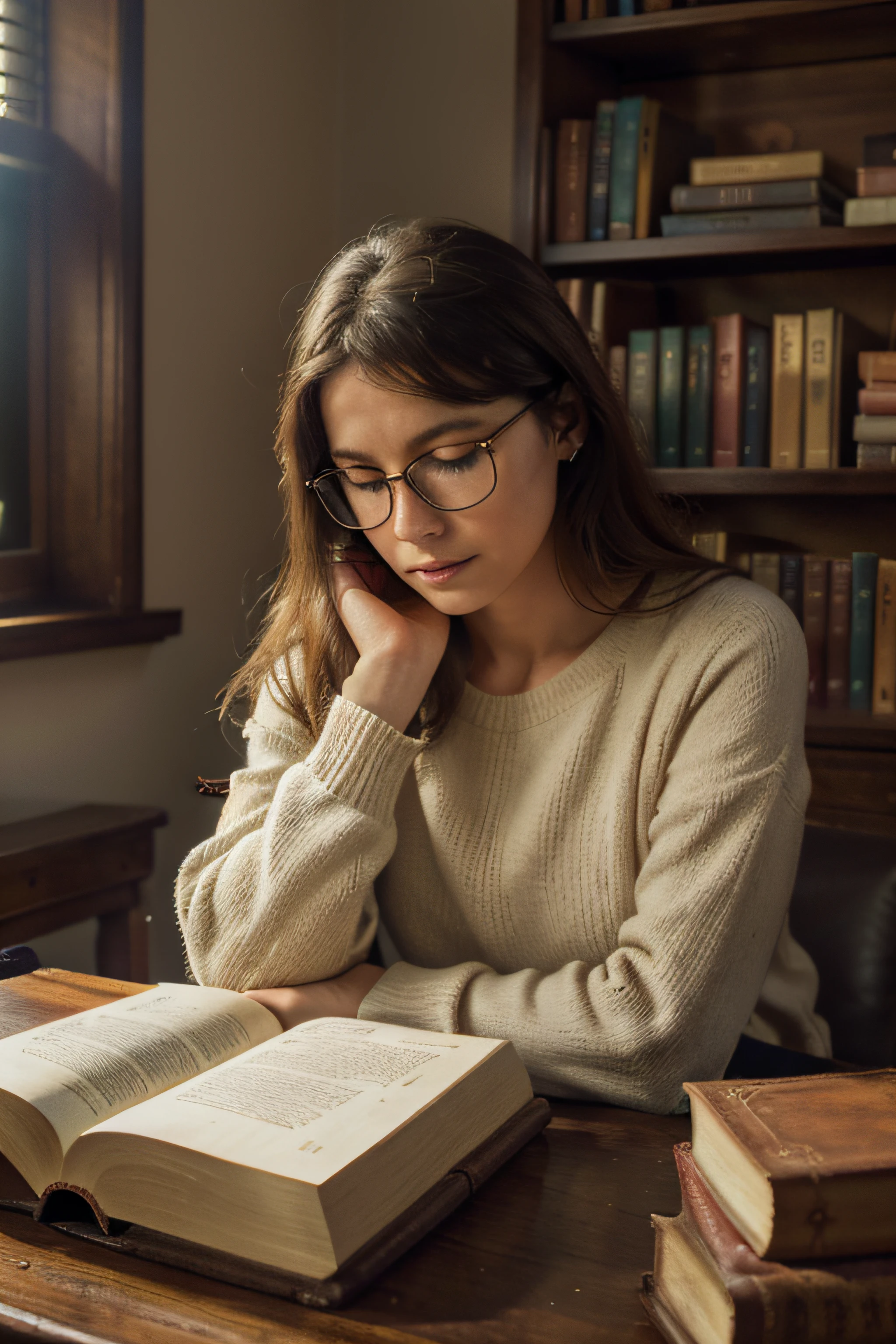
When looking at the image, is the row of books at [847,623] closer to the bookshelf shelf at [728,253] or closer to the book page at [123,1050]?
the bookshelf shelf at [728,253]

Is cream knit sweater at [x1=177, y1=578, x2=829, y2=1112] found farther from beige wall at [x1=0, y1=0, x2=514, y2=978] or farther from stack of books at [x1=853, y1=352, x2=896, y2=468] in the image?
stack of books at [x1=853, y1=352, x2=896, y2=468]

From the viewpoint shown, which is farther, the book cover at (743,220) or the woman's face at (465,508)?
the book cover at (743,220)

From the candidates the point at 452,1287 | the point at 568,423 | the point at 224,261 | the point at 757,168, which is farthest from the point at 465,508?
the point at 224,261

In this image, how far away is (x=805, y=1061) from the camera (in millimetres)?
1052

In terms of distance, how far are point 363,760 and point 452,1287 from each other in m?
0.57

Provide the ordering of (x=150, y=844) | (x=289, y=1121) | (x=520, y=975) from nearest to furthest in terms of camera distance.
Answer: (x=289, y=1121) < (x=520, y=975) < (x=150, y=844)

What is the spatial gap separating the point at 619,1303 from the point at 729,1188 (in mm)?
110

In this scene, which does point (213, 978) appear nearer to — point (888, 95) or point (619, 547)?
point (619, 547)

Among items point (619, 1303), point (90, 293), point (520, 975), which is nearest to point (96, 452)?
point (90, 293)

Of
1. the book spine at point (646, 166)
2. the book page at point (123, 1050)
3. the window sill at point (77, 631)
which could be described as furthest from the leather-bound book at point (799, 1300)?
the book spine at point (646, 166)

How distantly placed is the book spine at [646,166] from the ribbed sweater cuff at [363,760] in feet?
4.98

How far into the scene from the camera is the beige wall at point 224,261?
2.22m

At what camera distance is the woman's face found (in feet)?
3.43

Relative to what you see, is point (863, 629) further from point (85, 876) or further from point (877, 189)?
point (85, 876)
